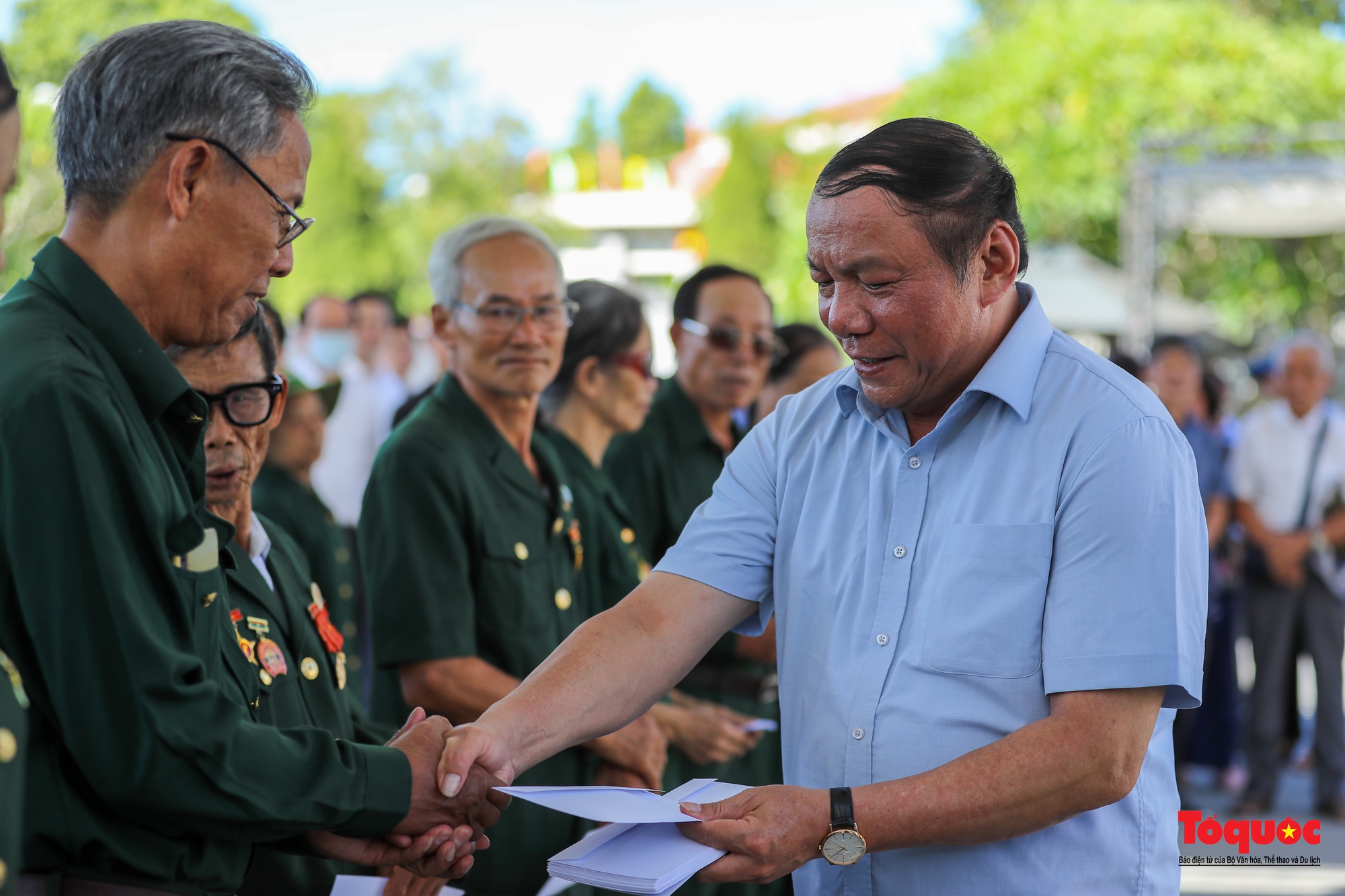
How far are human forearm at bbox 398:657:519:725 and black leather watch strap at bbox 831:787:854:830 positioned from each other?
1304 mm

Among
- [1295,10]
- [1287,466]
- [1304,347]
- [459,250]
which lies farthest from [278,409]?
[1295,10]

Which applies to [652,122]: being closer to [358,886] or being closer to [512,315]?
[512,315]

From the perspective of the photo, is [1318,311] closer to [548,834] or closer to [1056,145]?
[1056,145]

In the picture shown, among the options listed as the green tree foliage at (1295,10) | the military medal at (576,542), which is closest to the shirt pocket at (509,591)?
the military medal at (576,542)

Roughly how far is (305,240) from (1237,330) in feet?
83.4

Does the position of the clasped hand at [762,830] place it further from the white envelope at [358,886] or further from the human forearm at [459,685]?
the human forearm at [459,685]

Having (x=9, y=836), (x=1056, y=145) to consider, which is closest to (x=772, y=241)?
(x=1056, y=145)

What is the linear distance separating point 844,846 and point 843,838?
0.5 inches

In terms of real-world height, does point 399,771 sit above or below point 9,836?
below

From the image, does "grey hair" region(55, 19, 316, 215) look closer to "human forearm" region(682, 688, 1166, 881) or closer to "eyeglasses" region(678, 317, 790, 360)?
"human forearm" region(682, 688, 1166, 881)

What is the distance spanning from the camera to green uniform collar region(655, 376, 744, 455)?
4.53m

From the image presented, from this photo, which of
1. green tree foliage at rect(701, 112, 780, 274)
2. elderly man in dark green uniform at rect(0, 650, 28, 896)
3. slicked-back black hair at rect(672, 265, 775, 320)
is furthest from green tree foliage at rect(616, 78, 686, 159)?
elderly man in dark green uniform at rect(0, 650, 28, 896)

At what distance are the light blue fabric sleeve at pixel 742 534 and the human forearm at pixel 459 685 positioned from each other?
849 mm

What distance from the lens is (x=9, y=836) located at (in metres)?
1.37
